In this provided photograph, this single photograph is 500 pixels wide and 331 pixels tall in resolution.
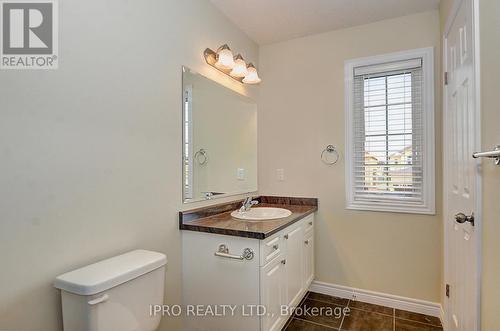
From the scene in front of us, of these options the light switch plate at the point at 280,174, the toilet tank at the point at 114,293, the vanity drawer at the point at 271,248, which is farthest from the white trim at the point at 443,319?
the toilet tank at the point at 114,293

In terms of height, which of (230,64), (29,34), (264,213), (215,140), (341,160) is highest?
(230,64)

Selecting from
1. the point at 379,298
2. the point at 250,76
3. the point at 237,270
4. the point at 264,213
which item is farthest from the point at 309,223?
the point at 250,76

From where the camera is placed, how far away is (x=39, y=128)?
111cm

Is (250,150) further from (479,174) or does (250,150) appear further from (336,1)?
(479,174)

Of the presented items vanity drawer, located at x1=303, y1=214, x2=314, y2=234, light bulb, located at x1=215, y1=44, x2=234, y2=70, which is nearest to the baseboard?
vanity drawer, located at x1=303, y1=214, x2=314, y2=234

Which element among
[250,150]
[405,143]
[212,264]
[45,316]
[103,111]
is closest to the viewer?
[45,316]

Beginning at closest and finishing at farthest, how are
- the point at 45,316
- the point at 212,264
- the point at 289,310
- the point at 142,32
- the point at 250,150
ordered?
the point at 45,316
the point at 142,32
the point at 212,264
the point at 289,310
the point at 250,150

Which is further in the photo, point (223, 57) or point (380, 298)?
point (380, 298)

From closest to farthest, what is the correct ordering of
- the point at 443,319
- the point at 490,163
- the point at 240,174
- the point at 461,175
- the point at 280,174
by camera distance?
the point at 490,163, the point at 461,175, the point at 443,319, the point at 240,174, the point at 280,174

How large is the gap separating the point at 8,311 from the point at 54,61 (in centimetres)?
101

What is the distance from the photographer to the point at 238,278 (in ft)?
5.46

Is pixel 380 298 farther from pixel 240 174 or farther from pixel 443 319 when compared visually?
pixel 240 174

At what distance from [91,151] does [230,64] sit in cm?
133

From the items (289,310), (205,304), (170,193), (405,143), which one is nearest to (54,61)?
(170,193)
